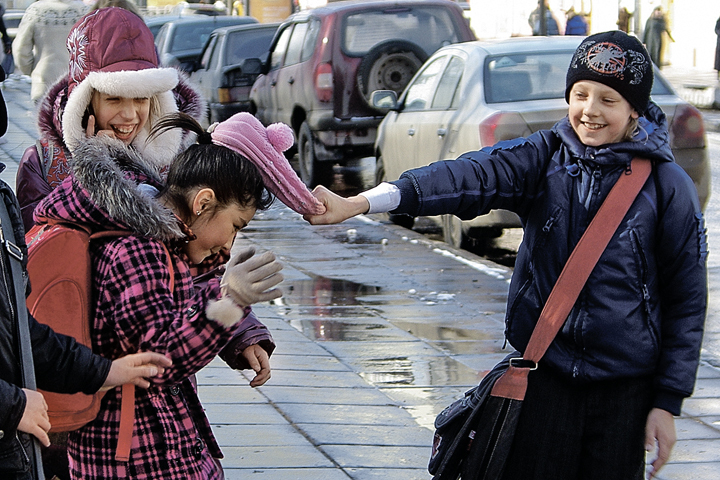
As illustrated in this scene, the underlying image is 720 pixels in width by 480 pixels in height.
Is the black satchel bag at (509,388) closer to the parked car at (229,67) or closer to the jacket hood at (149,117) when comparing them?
the jacket hood at (149,117)

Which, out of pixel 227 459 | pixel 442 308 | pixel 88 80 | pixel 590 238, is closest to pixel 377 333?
pixel 442 308

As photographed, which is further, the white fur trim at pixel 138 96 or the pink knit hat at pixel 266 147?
the white fur trim at pixel 138 96

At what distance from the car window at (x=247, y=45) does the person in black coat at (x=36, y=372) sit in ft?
45.2

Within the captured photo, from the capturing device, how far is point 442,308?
703 cm

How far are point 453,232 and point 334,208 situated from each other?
623cm

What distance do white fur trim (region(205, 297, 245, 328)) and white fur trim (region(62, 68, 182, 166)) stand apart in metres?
0.98

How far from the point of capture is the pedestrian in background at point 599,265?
2.93 meters

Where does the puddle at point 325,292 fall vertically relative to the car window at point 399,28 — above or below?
below

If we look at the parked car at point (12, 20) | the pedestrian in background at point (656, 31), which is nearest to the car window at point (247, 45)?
the pedestrian in background at point (656, 31)

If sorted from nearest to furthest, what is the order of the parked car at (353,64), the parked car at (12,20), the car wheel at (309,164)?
1. the parked car at (353,64)
2. the car wheel at (309,164)
3. the parked car at (12,20)

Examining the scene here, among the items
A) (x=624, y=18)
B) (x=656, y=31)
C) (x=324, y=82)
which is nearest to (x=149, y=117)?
(x=324, y=82)

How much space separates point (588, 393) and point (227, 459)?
1858 millimetres

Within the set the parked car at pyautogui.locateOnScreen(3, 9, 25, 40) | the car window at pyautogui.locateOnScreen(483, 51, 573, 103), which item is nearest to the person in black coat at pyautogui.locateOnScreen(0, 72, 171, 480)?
the car window at pyautogui.locateOnScreen(483, 51, 573, 103)

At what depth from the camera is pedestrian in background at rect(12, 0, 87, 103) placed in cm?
970
